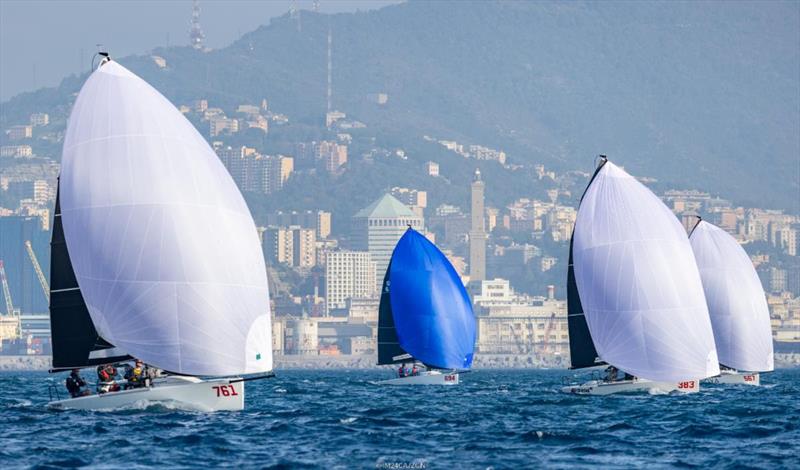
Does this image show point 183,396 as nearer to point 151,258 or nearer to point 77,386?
point 77,386

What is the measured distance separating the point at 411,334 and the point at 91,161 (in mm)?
26134

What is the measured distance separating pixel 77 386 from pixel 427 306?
2430 centimetres

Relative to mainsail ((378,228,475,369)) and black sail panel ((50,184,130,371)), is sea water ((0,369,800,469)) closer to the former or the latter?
black sail panel ((50,184,130,371))

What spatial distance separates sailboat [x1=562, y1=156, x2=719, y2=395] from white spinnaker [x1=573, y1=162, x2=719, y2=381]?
0.07ft

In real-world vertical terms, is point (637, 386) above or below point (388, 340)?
below

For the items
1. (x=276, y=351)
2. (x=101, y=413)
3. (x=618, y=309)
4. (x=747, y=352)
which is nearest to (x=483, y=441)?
(x=101, y=413)

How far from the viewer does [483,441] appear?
3031 cm

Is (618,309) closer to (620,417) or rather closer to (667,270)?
(667,270)

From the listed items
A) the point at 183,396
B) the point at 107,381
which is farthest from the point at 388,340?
the point at 183,396

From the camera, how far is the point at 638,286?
4116 centimetres

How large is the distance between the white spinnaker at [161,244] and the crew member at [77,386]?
6.14 feet

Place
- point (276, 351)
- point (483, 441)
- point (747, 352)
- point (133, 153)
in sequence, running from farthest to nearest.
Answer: point (276, 351)
point (747, 352)
point (133, 153)
point (483, 441)

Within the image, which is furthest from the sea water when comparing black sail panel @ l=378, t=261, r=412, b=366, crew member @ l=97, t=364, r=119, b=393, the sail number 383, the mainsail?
black sail panel @ l=378, t=261, r=412, b=366

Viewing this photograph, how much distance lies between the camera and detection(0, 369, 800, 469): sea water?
2720cm
